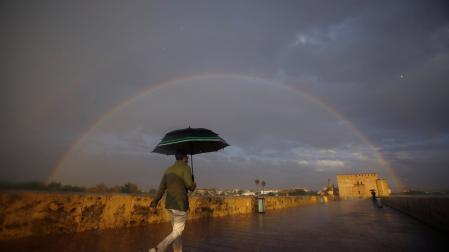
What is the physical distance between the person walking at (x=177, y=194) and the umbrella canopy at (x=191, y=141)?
2.03 feet

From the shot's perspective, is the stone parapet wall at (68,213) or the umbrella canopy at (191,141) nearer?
the umbrella canopy at (191,141)

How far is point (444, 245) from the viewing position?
4926 mm

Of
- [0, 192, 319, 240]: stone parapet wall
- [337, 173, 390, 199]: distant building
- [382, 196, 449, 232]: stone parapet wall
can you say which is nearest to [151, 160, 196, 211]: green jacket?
[0, 192, 319, 240]: stone parapet wall

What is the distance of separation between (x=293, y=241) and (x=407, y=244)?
7.72 feet

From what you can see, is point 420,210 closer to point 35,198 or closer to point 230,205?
point 230,205

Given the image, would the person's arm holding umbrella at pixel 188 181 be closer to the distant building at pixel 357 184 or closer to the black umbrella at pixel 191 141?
the black umbrella at pixel 191 141

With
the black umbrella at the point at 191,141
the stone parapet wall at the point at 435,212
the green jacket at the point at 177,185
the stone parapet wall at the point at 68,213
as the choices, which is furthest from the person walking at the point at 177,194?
the stone parapet wall at the point at 435,212

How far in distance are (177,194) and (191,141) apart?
1.53m

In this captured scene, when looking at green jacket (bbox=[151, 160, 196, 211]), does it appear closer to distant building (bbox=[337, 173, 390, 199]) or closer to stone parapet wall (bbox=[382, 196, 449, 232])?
stone parapet wall (bbox=[382, 196, 449, 232])

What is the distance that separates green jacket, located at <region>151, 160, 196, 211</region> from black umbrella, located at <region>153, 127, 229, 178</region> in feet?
2.11

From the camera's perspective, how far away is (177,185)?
417cm

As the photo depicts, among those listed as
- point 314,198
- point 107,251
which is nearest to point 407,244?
point 107,251

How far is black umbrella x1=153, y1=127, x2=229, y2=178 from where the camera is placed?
4.89m

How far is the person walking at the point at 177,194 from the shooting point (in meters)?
4.04
